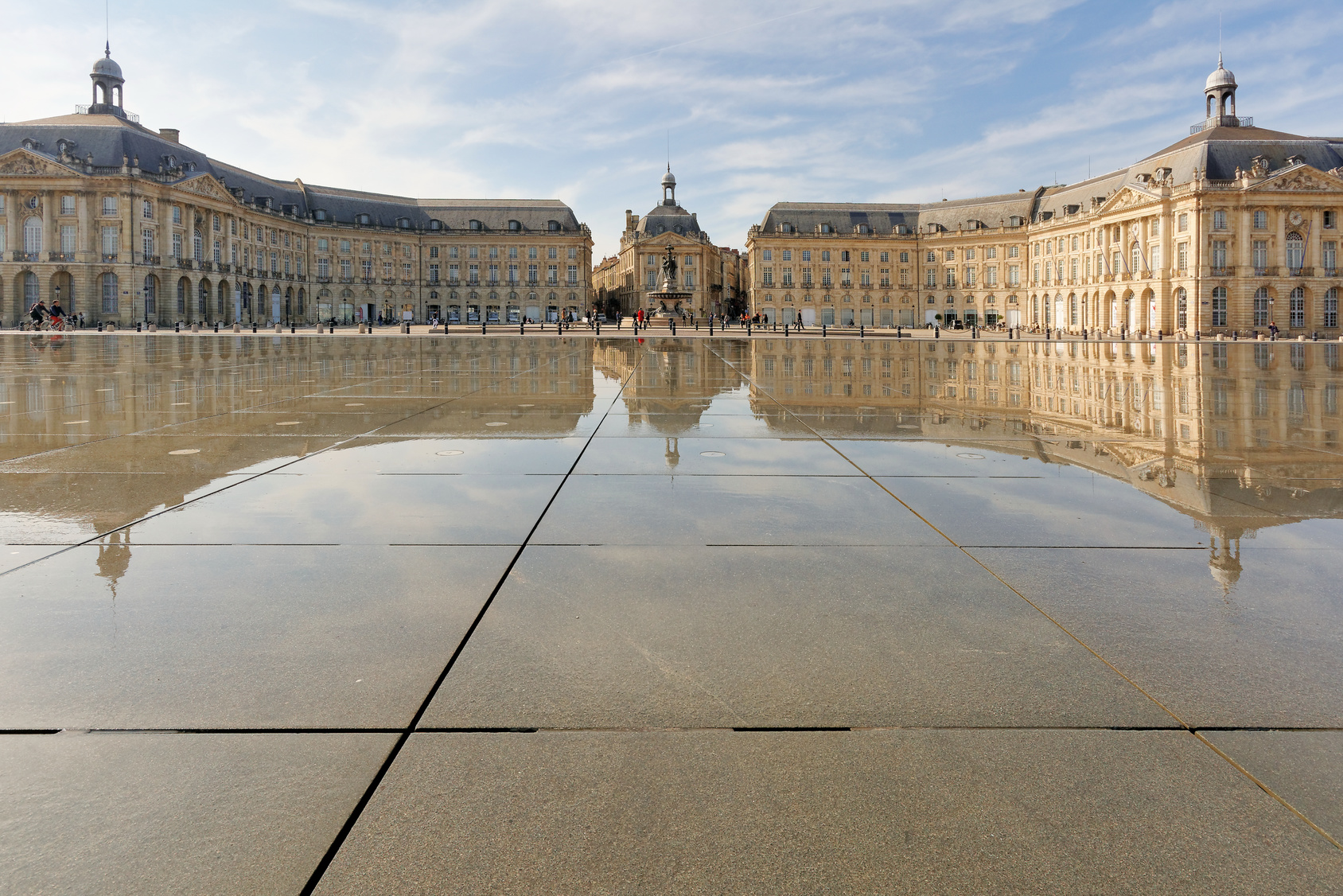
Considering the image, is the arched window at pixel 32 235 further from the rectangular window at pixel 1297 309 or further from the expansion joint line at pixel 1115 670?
the rectangular window at pixel 1297 309

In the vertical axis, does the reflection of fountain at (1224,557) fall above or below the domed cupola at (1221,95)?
below

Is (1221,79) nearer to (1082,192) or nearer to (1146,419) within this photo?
(1082,192)

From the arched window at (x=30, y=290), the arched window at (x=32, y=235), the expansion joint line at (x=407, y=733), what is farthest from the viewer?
the arched window at (x=30, y=290)

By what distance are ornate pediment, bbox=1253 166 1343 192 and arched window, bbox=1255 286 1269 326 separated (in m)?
7.91

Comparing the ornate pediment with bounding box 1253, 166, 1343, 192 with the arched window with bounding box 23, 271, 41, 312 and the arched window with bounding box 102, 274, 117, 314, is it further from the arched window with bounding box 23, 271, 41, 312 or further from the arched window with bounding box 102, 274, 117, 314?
the arched window with bounding box 23, 271, 41, 312

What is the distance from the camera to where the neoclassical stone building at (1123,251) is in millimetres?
69812

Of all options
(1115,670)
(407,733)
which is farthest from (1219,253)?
(407,733)

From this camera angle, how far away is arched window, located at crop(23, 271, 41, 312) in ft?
243

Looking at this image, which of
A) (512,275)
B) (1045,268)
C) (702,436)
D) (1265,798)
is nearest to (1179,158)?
(1045,268)

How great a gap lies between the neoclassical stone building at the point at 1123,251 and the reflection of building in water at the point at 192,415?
218 ft

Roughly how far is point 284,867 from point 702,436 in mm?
7938

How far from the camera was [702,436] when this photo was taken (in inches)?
391

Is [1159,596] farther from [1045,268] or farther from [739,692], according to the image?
[1045,268]

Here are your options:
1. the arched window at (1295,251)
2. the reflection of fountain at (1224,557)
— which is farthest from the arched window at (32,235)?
the arched window at (1295,251)
